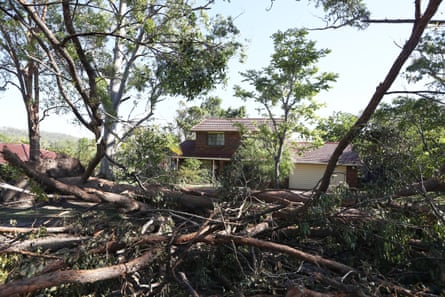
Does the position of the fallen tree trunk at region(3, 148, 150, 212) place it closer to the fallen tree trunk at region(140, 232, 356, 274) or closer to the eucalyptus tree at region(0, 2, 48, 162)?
the fallen tree trunk at region(140, 232, 356, 274)

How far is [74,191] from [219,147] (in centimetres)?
1702

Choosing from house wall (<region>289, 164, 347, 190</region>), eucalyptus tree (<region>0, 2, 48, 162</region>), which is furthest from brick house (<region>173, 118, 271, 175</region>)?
eucalyptus tree (<region>0, 2, 48, 162</region>)

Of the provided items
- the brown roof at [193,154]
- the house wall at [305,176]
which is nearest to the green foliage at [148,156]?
the brown roof at [193,154]

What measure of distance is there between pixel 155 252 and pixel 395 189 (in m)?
3.17

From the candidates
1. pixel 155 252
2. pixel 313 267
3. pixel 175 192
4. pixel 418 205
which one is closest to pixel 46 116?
pixel 175 192

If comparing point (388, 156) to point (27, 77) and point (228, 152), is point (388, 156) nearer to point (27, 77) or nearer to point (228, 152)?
point (27, 77)

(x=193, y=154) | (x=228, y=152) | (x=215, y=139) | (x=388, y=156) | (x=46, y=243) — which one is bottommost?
(x=46, y=243)

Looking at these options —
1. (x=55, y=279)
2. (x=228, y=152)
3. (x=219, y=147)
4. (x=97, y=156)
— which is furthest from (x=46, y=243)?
(x=219, y=147)

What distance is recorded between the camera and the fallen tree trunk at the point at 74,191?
446cm

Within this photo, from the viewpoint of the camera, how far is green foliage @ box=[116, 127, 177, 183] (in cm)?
539

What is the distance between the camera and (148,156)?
214 inches

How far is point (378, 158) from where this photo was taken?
3934 millimetres

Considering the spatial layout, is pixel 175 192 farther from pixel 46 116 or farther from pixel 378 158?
pixel 46 116

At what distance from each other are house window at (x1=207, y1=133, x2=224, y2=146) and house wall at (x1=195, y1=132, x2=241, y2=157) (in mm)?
238
